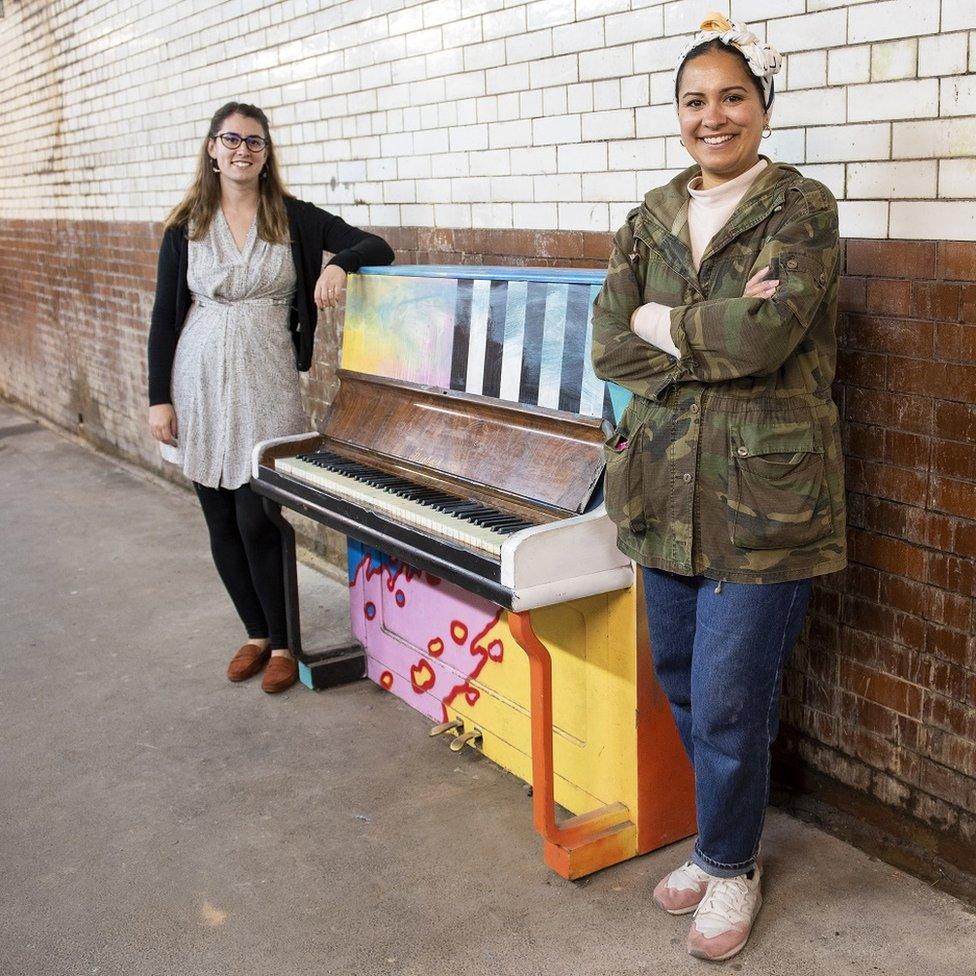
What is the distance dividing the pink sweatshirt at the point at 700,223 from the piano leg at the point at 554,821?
0.79 meters

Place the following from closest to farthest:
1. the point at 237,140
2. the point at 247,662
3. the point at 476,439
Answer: the point at 476,439, the point at 237,140, the point at 247,662

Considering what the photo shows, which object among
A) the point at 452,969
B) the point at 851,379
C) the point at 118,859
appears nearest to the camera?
the point at 452,969

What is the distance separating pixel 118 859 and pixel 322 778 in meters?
0.69

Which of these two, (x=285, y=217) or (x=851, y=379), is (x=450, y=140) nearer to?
(x=285, y=217)

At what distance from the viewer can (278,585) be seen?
455cm

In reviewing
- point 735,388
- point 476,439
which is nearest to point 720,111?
point 735,388

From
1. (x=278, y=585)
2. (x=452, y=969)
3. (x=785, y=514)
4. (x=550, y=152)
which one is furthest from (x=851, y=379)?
(x=278, y=585)

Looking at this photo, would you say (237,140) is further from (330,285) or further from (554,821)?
(554,821)

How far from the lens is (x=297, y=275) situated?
433 cm

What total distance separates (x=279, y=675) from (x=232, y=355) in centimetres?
123

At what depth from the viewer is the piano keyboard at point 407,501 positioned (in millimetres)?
2990

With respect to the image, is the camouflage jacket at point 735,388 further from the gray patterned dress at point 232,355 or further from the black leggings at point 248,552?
the black leggings at point 248,552

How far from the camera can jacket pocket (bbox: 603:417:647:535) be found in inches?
106

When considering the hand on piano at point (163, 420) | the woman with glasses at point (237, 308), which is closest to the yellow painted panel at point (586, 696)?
the woman with glasses at point (237, 308)
